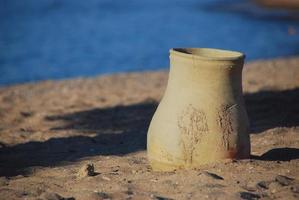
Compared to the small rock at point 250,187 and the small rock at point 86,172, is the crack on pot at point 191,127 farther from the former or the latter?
the small rock at point 86,172

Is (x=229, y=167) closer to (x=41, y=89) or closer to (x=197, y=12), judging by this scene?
(x=41, y=89)

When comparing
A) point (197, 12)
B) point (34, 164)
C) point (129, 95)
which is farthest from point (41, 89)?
point (197, 12)

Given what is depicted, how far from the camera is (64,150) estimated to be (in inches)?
267

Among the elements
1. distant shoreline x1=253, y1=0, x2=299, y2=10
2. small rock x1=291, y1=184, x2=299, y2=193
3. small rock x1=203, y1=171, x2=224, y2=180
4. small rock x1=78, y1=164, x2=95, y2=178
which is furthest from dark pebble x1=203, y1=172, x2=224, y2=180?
distant shoreline x1=253, y1=0, x2=299, y2=10

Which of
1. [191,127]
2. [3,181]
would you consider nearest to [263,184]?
[191,127]

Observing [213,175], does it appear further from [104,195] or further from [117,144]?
[117,144]

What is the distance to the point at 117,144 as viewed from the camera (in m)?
7.18

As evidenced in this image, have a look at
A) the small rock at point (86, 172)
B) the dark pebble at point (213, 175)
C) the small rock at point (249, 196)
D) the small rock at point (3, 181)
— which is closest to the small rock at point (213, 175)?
the dark pebble at point (213, 175)

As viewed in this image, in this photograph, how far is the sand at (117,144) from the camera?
457cm

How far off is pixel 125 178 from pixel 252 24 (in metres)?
24.2

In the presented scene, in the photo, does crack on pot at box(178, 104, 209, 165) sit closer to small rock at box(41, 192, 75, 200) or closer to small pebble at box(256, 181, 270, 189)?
small pebble at box(256, 181, 270, 189)

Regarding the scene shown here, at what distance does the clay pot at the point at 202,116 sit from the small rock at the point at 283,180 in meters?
0.46

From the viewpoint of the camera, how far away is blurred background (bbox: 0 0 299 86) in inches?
701

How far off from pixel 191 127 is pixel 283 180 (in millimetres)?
851
